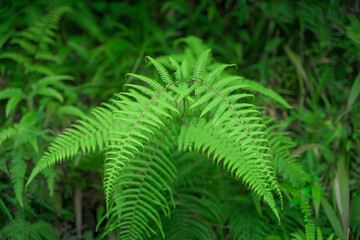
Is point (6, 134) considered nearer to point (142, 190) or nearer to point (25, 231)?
point (25, 231)

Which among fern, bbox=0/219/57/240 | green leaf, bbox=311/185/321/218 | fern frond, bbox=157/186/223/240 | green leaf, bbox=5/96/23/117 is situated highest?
green leaf, bbox=5/96/23/117

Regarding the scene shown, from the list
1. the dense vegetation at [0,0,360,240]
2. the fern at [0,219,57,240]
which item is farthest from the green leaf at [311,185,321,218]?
the fern at [0,219,57,240]

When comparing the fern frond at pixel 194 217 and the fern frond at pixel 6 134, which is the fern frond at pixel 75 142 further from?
the fern frond at pixel 194 217

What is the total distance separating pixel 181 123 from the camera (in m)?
1.74

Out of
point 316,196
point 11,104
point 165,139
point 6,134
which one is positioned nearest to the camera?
point 165,139

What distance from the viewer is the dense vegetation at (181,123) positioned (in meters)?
1.53

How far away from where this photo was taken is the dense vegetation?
153 cm

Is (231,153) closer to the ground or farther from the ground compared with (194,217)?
farther from the ground

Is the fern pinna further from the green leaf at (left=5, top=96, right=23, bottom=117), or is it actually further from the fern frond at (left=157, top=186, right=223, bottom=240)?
the green leaf at (left=5, top=96, right=23, bottom=117)

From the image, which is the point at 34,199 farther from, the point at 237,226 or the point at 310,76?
the point at 310,76

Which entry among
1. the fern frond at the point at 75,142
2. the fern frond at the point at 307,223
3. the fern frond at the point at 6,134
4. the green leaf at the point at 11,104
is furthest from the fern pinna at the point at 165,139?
the green leaf at the point at 11,104


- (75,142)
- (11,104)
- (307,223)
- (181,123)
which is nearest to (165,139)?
(181,123)

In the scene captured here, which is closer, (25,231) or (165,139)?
(165,139)

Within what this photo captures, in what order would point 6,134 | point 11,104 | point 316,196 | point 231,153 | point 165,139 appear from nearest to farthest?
point 231,153 → point 165,139 → point 316,196 → point 6,134 → point 11,104
